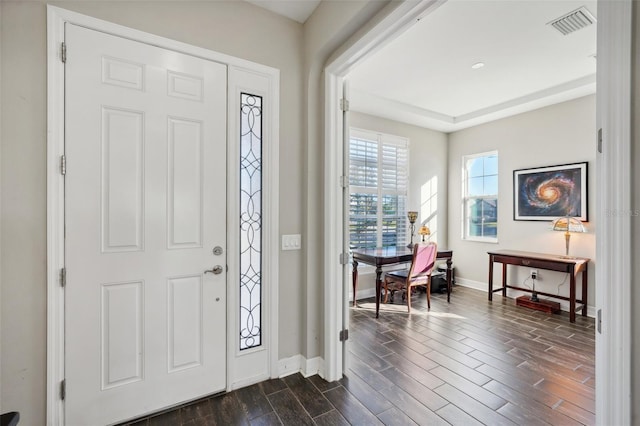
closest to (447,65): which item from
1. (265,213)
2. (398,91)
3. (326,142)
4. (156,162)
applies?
(398,91)

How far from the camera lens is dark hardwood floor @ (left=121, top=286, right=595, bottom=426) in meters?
1.84

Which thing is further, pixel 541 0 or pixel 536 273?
pixel 536 273

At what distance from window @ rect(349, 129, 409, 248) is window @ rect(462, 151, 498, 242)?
119 centimetres

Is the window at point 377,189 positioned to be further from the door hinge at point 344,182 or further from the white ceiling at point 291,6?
the white ceiling at point 291,6

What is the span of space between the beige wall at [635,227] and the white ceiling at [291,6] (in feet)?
6.31

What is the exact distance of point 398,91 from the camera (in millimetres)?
3822

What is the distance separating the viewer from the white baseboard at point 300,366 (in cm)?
229

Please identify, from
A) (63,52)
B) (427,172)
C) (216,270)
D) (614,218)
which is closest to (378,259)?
(216,270)

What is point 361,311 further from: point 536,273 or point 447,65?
point 447,65

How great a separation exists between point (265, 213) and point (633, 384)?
1975mm

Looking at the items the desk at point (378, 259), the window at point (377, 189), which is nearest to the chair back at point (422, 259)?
the desk at point (378, 259)

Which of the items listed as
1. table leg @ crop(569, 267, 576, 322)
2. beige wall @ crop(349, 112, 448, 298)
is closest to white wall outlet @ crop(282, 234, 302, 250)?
beige wall @ crop(349, 112, 448, 298)

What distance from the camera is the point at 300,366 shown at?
7.77 feet

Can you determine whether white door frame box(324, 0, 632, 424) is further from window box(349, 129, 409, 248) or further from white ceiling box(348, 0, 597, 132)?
window box(349, 129, 409, 248)
